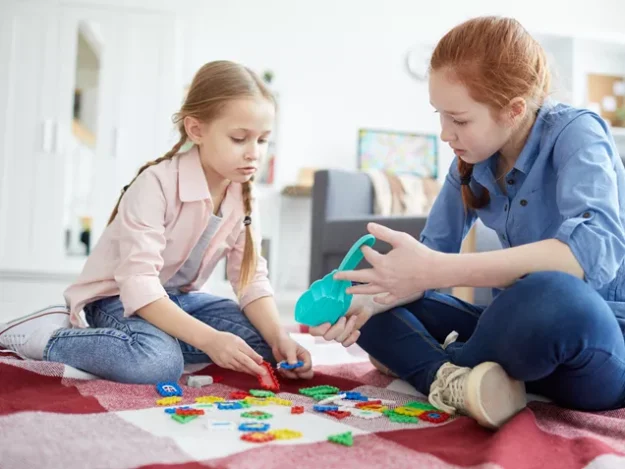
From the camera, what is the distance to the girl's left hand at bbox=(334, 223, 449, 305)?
0.77 m

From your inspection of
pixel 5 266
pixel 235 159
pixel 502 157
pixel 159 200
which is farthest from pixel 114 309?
pixel 5 266

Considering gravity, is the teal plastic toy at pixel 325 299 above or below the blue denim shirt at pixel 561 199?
below

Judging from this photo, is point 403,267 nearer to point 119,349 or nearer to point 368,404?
point 368,404

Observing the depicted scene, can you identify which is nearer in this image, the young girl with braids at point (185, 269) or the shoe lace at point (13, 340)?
the young girl with braids at point (185, 269)

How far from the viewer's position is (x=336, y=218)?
7.57ft

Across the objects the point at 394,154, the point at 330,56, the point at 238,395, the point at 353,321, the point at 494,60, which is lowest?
the point at 238,395

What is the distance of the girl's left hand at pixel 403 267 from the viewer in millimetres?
770

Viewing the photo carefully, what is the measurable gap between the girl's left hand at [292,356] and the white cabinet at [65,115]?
2.02 metres

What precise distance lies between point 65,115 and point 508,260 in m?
2.62

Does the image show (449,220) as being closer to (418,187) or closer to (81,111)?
(418,187)

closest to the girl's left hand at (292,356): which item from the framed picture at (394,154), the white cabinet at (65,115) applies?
the white cabinet at (65,115)

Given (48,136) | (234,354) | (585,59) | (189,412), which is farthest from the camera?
(585,59)

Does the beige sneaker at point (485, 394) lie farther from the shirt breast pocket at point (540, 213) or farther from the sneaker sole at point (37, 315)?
A: the sneaker sole at point (37, 315)

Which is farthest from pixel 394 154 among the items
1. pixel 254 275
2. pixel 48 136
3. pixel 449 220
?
pixel 449 220
